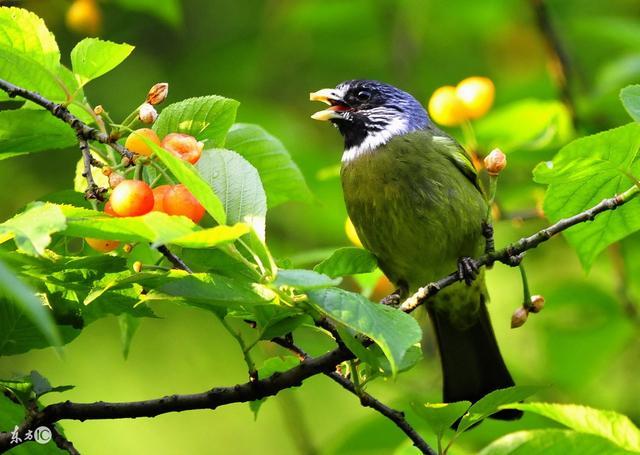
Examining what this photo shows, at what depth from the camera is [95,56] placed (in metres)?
2.39

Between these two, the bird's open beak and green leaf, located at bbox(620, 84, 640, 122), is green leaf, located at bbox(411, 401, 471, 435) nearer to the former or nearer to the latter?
green leaf, located at bbox(620, 84, 640, 122)

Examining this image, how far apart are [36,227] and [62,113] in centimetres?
63

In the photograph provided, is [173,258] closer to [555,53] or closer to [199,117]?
[199,117]

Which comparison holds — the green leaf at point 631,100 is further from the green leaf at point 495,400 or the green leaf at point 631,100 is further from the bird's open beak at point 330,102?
the bird's open beak at point 330,102

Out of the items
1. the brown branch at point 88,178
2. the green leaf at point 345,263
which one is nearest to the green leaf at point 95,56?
the brown branch at point 88,178

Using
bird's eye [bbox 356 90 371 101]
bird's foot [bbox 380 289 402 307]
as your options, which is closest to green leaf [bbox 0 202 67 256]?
bird's foot [bbox 380 289 402 307]

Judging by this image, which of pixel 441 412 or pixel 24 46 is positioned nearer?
pixel 24 46

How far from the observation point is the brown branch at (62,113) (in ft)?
7.82

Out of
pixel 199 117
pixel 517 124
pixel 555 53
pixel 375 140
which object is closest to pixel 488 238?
pixel 199 117

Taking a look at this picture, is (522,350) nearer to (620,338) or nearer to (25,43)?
(620,338)

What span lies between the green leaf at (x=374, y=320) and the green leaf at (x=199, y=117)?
655 millimetres

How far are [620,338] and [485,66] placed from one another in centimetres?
344

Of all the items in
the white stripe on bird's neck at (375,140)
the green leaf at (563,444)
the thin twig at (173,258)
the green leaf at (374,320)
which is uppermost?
the white stripe on bird's neck at (375,140)

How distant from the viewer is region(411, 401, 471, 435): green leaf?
254cm
